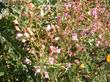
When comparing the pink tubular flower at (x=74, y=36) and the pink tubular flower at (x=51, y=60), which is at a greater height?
the pink tubular flower at (x=74, y=36)

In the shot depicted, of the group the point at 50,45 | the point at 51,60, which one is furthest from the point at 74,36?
the point at 51,60

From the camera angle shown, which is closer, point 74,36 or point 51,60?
point 51,60

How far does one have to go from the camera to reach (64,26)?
3.85 metres

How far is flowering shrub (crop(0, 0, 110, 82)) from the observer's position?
11.6 ft

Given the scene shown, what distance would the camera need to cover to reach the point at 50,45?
12.0 feet

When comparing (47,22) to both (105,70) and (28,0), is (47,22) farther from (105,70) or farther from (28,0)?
(105,70)

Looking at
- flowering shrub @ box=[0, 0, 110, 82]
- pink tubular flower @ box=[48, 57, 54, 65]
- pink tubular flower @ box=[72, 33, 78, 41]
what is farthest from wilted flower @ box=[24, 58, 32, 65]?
pink tubular flower @ box=[72, 33, 78, 41]

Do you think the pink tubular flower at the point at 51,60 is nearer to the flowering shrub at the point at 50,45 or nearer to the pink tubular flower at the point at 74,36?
the flowering shrub at the point at 50,45

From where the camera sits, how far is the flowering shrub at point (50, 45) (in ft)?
11.6

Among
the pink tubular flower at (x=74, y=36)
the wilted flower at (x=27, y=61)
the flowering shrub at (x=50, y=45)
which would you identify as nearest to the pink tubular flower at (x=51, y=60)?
the flowering shrub at (x=50, y=45)

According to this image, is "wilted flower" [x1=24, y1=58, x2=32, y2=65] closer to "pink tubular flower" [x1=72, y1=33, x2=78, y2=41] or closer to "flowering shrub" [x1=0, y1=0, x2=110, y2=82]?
"flowering shrub" [x1=0, y1=0, x2=110, y2=82]

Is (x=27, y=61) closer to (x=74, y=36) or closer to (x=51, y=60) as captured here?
(x=51, y=60)

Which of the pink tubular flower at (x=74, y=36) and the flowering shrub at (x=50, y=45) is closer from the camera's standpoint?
the flowering shrub at (x=50, y=45)

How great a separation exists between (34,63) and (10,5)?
2.01ft
